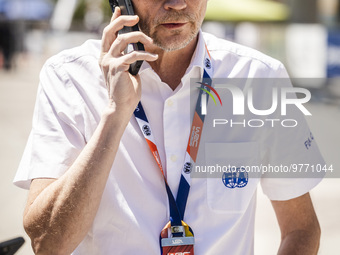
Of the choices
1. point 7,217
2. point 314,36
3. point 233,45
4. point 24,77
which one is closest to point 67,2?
point 24,77

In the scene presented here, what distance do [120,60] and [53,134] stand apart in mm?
372

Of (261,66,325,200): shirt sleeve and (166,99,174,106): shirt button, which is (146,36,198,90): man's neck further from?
(261,66,325,200): shirt sleeve

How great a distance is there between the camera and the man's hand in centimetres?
197

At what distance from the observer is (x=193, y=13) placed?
2189 mm

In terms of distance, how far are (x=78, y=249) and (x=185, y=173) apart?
1.58ft

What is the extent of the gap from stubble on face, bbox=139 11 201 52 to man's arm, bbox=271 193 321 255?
2.56ft

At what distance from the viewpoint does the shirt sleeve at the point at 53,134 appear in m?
2.05

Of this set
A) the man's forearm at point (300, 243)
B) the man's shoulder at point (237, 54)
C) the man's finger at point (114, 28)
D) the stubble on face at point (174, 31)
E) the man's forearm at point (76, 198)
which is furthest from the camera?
the man's shoulder at point (237, 54)

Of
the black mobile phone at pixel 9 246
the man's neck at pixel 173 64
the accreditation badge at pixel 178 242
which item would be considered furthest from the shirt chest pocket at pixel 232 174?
the black mobile phone at pixel 9 246

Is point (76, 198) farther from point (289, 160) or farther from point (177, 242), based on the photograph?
point (289, 160)

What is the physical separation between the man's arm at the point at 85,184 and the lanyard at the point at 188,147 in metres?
0.20

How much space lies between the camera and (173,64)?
2.38 meters

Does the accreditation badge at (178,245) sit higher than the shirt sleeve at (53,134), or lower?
lower

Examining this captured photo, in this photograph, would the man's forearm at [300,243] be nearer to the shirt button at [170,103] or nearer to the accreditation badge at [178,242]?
the accreditation badge at [178,242]
